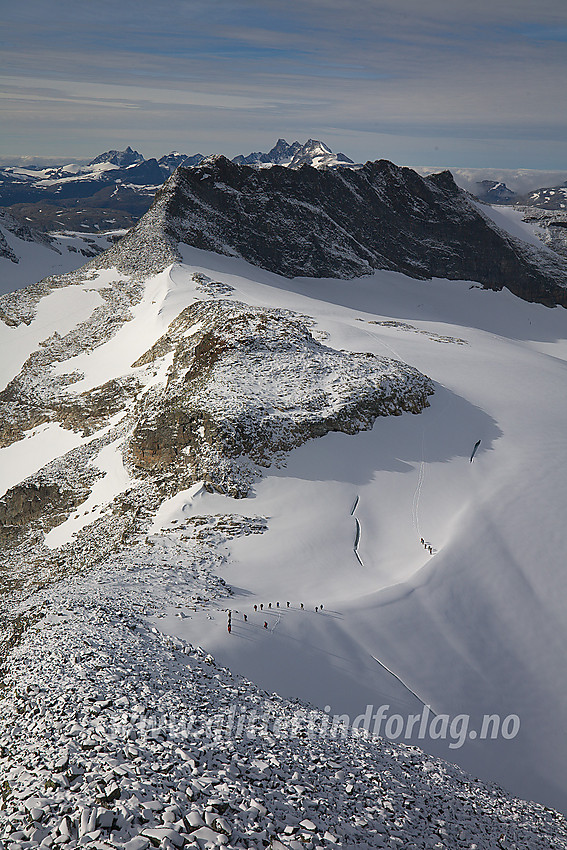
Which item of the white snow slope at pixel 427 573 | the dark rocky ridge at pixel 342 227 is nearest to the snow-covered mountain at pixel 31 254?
the dark rocky ridge at pixel 342 227

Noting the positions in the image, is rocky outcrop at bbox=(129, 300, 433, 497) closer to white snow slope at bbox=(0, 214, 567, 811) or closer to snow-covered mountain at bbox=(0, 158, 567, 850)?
snow-covered mountain at bbox=(0, 158, 567, 850)

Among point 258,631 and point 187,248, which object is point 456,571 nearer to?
point 258,631

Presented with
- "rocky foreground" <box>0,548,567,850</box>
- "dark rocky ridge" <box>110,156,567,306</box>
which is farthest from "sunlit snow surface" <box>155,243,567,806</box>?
"dark rocky ridge" <box>110,156,567,306</box>

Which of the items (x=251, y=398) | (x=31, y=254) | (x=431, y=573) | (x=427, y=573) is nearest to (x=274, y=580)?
(x=427, y=573)

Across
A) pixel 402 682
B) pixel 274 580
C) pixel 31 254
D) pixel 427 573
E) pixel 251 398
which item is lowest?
pixel 402 682

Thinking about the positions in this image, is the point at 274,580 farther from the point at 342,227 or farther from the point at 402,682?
the point at 342,227

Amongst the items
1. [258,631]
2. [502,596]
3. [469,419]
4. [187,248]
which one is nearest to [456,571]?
[502,596]

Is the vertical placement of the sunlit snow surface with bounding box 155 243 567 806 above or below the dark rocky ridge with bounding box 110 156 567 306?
below
